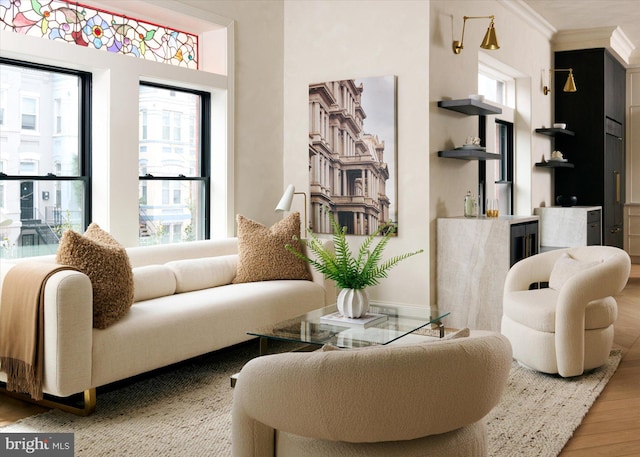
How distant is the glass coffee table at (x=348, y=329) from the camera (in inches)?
117

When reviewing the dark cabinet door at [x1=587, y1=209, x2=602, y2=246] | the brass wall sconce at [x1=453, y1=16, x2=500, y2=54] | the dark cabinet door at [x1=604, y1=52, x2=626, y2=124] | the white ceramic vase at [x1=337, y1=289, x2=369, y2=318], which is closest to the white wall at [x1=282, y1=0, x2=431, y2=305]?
the brass wall sconce at [x1=453, y1=16, x2=500, y2=54]

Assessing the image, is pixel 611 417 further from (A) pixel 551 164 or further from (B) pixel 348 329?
(A) pixel 551 164

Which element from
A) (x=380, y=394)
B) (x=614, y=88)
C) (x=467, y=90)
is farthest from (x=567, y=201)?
(x=380, y=394)

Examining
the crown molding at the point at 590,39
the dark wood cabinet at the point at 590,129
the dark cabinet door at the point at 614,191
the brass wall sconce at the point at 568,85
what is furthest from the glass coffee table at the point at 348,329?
the crown molding at the point at 590,39

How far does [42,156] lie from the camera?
4062mm

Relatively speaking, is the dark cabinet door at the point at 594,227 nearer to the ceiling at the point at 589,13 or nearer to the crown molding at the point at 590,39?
the crown molding at the point at 590,39

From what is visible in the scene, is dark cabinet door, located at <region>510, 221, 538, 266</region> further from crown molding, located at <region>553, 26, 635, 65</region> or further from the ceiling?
crown molding, located at <region>553, 26, 635, 65</region>

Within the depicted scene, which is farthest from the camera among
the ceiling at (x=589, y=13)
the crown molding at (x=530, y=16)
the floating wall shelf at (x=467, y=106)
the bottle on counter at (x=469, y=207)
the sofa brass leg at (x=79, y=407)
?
the ceiling at (x=589, y=13)

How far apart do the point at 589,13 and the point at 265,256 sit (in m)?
4.77

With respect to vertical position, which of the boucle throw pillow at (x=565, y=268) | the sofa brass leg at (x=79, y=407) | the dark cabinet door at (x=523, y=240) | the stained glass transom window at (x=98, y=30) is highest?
the stained glass transom window at (x=98, y=30)

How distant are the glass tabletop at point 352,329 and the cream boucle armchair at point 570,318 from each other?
634 mm

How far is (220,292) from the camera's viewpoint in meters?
4.10

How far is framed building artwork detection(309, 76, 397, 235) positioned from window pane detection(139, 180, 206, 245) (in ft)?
3.41

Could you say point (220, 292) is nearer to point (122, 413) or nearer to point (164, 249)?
point (164, 249)
